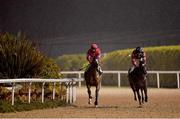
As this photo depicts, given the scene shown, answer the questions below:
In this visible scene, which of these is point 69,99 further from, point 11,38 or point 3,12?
point 3,12

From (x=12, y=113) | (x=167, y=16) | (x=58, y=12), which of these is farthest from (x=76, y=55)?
(x=12, y=113)

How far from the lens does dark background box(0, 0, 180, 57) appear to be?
22438 mm

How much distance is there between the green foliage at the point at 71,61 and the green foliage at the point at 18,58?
15154mm

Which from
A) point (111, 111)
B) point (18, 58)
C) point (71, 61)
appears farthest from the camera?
point (71, 61)

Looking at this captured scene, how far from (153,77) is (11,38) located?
1121 cm

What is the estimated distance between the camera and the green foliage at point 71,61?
1008 inches

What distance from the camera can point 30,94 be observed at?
381 inches

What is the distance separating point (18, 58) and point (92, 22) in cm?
1491

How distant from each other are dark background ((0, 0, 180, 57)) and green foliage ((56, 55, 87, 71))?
36 centimetres

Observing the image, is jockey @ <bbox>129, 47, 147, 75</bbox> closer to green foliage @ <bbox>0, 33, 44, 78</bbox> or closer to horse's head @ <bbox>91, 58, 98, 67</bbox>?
horse's head @ <bbox>91, 58, 98, 67</bbox>

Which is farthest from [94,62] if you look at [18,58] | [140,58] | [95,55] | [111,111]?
[18,58]

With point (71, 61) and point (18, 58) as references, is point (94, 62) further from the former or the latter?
point (71, 61)

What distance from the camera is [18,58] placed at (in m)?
9.89

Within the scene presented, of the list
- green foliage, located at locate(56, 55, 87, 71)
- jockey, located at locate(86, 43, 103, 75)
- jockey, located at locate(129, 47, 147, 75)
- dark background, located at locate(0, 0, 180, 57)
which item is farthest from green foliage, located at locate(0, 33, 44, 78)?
green foliage, located at locate(56, 55, 87, 71)
